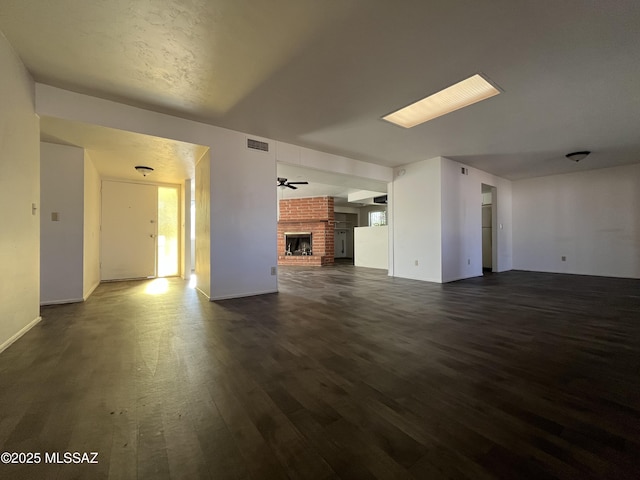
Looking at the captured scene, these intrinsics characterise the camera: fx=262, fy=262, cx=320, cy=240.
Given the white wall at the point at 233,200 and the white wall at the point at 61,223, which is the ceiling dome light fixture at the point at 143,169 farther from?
the white wall at the point at 233,200

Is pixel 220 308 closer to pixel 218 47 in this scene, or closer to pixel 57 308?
pixel 57 308

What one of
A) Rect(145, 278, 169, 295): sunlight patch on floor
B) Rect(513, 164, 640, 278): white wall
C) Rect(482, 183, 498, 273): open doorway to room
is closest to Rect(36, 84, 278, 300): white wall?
Rect(145, 278, 169, 295): sunlight patch on floor

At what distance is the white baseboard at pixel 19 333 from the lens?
6.83ft

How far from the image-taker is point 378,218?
11.9 m

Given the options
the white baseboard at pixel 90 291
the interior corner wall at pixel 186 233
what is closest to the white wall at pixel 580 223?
the interior corner wall at pixel 186 233

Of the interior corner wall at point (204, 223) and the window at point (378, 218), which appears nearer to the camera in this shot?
the interior corner wall at point (204, 223)

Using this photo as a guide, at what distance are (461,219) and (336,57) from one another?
4.64m

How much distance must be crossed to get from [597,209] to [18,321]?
398 inches

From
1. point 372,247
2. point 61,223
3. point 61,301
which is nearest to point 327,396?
point 61,301

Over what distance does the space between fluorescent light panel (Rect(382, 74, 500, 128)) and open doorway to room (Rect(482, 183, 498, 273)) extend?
471 cm

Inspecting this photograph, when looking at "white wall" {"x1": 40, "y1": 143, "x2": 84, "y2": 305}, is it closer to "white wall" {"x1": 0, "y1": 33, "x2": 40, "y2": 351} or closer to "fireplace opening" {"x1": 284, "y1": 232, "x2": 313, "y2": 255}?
"white wall" {"x1": 0, "y1": 33, "x2": 40, "y2": 351}

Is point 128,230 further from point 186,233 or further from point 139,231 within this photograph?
point 186,233

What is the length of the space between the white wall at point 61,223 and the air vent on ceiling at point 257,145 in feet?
7.78

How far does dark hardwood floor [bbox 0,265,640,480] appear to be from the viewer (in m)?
1.00
